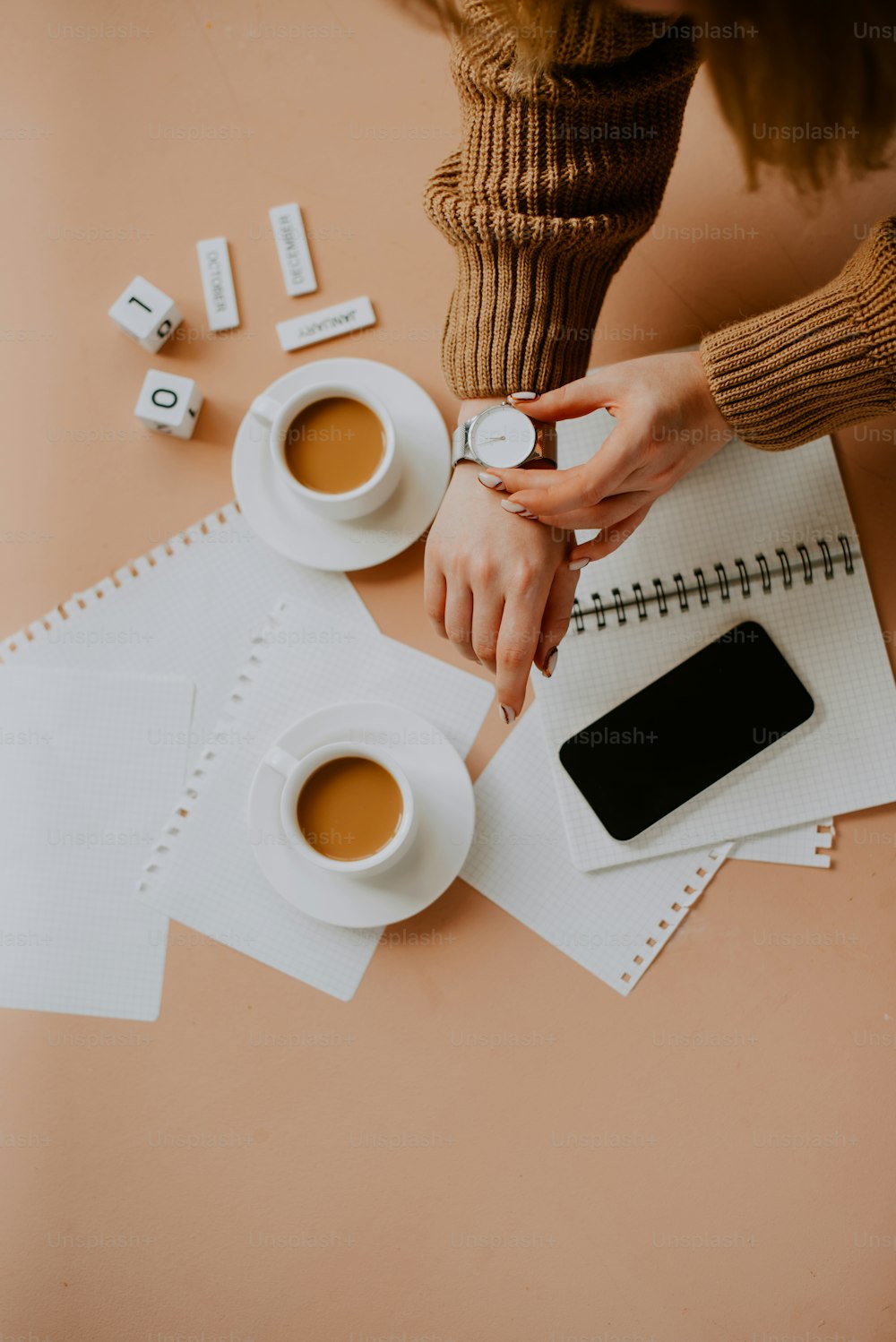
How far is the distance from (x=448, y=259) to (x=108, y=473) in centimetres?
48

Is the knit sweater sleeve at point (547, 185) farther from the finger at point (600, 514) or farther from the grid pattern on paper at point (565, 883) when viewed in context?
the grid pattern on paper at point (565, 883)

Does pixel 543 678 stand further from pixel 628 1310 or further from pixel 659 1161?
pixel 628 1310

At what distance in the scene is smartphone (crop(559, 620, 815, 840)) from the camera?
1.05 meters

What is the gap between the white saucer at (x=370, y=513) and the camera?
42.1 inches

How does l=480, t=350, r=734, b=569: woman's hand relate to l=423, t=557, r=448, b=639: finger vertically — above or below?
above

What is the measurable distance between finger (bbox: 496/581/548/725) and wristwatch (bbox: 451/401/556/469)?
0.13 m

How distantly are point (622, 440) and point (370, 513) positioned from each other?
0.32 metres

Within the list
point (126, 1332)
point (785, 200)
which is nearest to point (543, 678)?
point (785, 200)

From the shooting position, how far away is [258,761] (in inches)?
43.1

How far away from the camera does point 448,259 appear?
3.77 feet

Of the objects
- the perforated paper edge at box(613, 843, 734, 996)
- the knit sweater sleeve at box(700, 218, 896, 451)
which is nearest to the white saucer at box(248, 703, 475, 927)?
the perforated paper edge at box(613, 843, 734, 996)

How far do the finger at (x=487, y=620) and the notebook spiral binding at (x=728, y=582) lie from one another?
155mm

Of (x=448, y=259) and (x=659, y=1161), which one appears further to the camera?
(x=448, y=259)

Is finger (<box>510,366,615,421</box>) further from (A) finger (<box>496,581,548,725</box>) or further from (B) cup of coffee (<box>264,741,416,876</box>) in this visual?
(B) cup of coffee (<box>264,741,416,876</box>)
